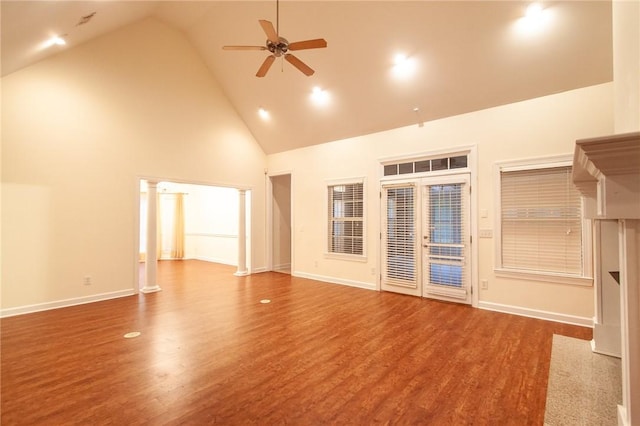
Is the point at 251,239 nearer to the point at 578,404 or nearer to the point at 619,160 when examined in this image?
the point at 578,404

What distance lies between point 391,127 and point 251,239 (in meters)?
4.25

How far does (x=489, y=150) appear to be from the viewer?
432 cm

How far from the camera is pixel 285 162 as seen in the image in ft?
23.5

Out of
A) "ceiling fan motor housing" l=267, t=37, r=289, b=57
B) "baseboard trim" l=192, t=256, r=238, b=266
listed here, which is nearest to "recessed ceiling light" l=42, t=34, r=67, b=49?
"ceiling fan motor housing" l=267, t=37, r=289, b=57

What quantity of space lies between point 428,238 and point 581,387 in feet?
9.20

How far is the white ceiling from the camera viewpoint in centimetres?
321

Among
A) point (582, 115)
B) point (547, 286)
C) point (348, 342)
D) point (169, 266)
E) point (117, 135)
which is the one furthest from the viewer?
point (169, 266)

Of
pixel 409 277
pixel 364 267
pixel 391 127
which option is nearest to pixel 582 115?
pixel 391 127

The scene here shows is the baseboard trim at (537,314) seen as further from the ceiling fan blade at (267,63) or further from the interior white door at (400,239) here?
the ceiling fan blade at (267,63)

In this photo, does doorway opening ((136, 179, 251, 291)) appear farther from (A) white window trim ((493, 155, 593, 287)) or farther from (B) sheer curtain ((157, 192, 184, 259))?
(A) white window trim ((493, 155, 593, 287))

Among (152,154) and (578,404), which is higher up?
(152,154)

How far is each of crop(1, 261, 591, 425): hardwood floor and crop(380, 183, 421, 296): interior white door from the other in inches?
26.2

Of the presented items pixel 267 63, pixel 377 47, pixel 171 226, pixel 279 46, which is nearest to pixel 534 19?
pixel 377 47

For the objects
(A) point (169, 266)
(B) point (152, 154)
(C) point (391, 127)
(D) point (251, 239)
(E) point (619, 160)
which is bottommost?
(A) point (169, 266)
